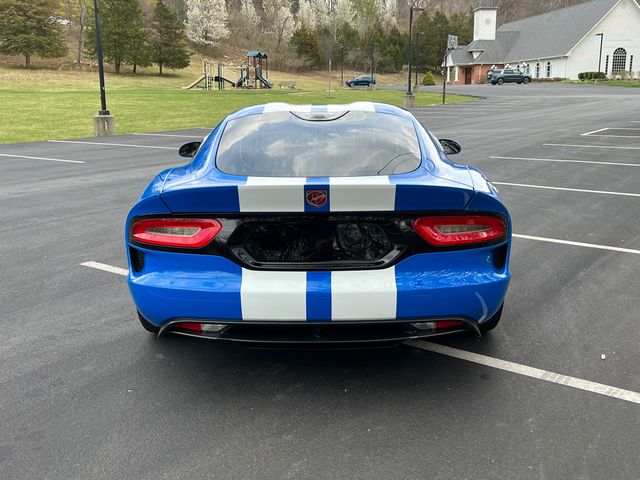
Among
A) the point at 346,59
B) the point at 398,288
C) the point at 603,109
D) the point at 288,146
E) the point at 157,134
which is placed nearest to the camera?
the point at 398,288

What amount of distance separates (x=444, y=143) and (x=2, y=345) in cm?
390

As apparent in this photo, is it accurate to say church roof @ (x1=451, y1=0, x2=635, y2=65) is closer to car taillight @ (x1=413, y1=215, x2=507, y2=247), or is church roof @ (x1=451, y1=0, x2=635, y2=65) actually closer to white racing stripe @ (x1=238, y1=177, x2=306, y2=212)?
car taillight @ (x1=413, y1=215, x2=507, y2=247)

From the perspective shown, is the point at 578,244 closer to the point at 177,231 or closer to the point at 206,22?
the point at 177,231

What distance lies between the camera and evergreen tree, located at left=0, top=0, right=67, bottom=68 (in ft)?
208

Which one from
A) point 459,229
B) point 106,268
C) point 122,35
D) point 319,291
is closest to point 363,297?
point 319,291

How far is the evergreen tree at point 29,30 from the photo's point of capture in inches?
2498

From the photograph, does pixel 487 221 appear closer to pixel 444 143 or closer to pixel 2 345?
pixel 444 143

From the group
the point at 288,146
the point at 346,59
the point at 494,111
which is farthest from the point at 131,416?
the point at 346,59

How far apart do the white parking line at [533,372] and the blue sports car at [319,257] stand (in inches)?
18.8

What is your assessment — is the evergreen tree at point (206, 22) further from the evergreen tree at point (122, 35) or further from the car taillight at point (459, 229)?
the car taillight at point (459, 229)

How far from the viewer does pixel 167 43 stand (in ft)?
235

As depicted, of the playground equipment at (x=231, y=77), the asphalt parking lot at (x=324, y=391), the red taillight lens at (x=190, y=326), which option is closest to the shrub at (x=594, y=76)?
the playground equipment at (x=231, y=77)

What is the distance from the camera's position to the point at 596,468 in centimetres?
254

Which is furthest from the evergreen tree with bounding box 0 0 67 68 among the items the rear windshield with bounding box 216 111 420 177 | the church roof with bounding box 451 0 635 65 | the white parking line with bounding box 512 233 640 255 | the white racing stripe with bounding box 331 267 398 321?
the white racing stripe with bounding box 331 267 398 321
